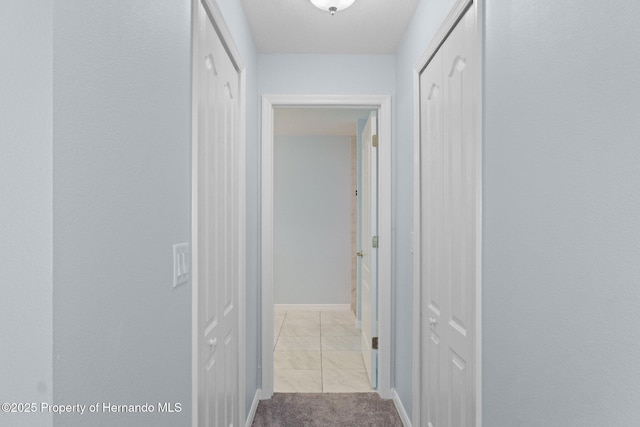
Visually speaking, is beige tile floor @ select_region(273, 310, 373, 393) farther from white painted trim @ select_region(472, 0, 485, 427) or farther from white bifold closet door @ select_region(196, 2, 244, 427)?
white painted trim @ select_region(472, 0, 485, 427)

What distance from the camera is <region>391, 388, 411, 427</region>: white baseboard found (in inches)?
95.4

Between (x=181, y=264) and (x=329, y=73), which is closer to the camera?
(x=181, y=264)

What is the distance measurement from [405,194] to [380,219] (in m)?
0.40

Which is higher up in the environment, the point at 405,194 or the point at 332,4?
the point at 332,4

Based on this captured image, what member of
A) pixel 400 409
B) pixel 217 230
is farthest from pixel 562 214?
pixel 400 409

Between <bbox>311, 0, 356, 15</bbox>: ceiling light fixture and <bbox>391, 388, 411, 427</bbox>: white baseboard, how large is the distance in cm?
233

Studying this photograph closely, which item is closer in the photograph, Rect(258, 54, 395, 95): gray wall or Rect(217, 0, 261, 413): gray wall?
Rect(217, 0, 261, 413): gray wall

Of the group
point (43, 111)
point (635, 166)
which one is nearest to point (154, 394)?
point (43, 111)

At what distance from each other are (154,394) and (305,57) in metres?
→ 2.40

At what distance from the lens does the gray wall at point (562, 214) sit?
718mm

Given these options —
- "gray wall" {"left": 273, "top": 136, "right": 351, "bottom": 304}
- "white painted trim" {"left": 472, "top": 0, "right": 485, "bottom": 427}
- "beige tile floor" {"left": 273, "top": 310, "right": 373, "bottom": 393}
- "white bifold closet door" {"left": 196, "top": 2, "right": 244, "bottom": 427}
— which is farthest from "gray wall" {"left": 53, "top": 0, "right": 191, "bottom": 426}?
"gray wall" {"left": 273, "top": 136, "right": 351, "bottom": 304}

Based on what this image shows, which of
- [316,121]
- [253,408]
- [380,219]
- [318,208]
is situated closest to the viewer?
[253,408]

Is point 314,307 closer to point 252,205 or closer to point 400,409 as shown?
point 400,409

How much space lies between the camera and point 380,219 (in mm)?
2838
